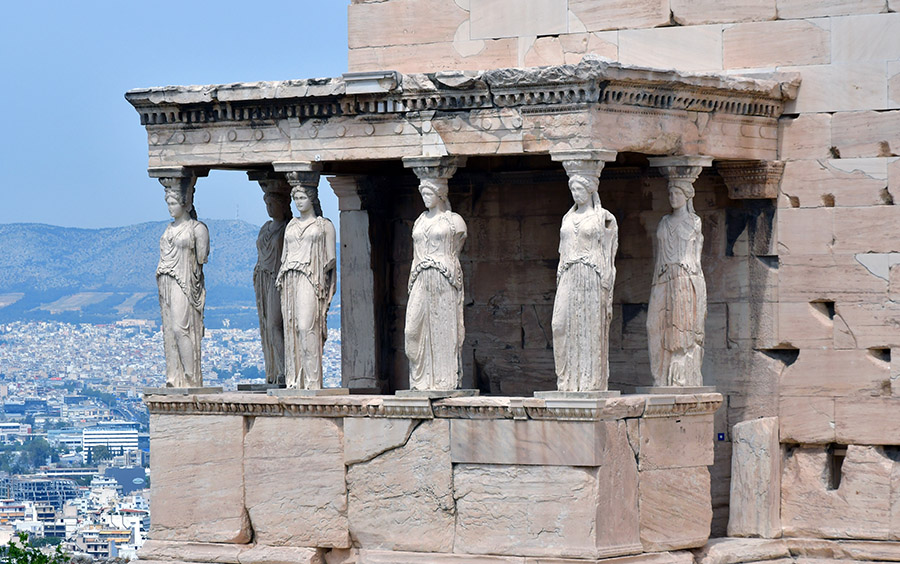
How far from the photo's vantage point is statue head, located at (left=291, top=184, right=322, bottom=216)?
61.9 ft

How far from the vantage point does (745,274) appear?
19.5 m

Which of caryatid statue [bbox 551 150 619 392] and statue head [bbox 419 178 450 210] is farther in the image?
statue head [bbox 419 178 450 210]

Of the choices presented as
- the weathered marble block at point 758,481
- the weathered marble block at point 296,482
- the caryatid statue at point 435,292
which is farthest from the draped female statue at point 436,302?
the weathered marble block at point 758,481

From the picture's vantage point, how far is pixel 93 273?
5303 cm

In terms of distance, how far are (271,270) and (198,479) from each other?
183 cm

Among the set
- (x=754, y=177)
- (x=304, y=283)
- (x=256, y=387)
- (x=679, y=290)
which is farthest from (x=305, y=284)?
(x=754, y=177)

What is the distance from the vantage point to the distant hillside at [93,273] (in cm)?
5134

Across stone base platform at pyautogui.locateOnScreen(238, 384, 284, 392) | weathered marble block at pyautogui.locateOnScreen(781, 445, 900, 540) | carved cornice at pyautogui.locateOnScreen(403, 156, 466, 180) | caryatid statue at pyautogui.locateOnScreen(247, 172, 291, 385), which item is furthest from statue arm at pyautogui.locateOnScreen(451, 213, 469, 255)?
weathered marble block at pyautogui.locateOnScreen(781, 445, 900, 540)

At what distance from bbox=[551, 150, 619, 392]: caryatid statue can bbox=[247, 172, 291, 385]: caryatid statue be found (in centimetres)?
292

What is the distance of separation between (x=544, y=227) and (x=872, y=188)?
284cm

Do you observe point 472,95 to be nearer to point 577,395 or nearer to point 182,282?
point 577,395

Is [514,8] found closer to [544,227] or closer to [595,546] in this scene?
[544,227]

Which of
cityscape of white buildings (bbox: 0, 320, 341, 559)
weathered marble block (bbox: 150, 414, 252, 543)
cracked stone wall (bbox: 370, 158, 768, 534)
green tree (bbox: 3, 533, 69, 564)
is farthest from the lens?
cityscape of white buildings (bbox: 0, 320, 341, 559)

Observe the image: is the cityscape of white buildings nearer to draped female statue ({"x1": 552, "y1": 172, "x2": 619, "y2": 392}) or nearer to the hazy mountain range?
the hazy mountain range
